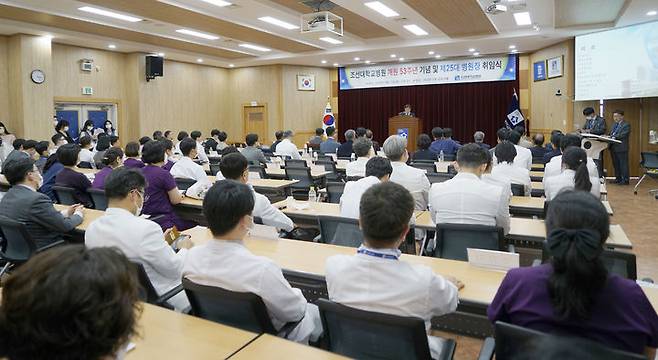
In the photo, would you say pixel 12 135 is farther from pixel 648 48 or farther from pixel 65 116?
pixel 648 48

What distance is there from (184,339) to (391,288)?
808 mm

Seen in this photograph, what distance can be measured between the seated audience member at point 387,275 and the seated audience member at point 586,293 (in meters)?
0.38

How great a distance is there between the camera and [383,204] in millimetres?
1935

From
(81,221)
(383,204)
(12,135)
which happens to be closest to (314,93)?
(12,135)

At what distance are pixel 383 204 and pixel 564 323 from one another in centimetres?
74

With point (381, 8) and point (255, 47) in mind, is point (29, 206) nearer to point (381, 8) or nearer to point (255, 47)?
point (381, 8)

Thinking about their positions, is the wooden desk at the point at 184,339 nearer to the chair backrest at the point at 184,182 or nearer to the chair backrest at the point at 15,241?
the chair backrest at the point at 15,241

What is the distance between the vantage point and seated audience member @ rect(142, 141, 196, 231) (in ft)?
14.9

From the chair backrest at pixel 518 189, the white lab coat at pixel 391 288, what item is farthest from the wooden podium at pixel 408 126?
the white lab coat at pixel 391 288

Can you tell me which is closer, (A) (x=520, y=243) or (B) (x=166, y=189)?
(A) (x=520, y=243)

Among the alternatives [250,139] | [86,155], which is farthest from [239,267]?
[86,155]

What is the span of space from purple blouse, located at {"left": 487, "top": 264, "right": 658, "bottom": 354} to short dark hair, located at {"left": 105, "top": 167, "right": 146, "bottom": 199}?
2203 mm

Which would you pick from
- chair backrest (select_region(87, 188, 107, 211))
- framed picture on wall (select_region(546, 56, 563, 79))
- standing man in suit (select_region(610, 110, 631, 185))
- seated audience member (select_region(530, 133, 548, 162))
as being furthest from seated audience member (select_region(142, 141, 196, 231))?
framed picture on wall (select_region(546, 56, 563, 79))

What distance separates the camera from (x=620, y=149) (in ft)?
33.8
